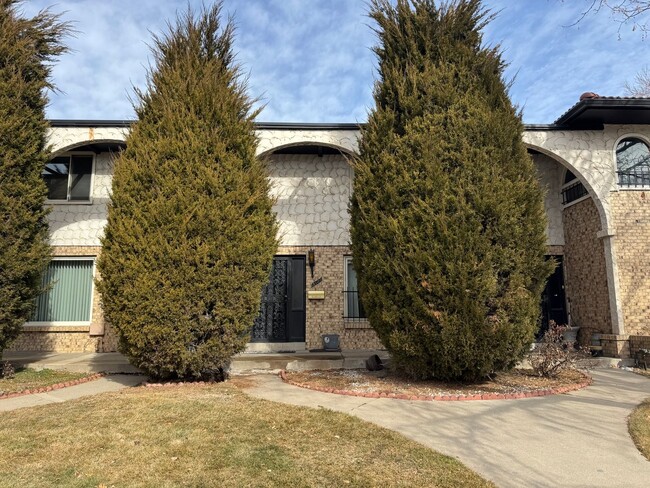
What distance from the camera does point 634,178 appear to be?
32.9 feet

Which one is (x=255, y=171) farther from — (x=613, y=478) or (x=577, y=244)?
(x=577, y=244)

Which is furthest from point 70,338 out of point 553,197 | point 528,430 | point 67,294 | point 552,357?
point 553,197

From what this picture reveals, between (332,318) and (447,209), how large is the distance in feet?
17.5

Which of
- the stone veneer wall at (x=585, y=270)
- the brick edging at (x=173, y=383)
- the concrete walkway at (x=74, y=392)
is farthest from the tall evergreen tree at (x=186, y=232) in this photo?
the stone veneer wall at (x=585, y=270)

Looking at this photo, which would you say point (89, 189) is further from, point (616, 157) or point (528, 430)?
point (616, 157)

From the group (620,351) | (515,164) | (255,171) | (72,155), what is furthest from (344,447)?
(72,155)

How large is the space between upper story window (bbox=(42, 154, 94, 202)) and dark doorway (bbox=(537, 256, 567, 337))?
39.6 feet

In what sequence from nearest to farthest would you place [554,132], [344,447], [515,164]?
[344,447] < [515,164] < [554,132]

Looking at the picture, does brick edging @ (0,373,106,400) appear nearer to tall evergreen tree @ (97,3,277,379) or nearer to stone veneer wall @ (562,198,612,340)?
tall evergreen tree @ (97,3,277,379)

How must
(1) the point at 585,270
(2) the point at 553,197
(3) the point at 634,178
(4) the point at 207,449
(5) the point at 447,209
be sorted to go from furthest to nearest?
(2) the point at 553,197
(1) the point at 585,270
(3) the point at 634,178
(5) the point at 447,209
(4) the point at 207,449

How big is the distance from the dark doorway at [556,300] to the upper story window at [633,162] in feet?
8.05

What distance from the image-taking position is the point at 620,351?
9.24 metres

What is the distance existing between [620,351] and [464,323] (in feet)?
17.7

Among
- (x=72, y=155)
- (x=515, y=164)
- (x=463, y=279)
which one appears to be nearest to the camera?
(x=463, y=279)
